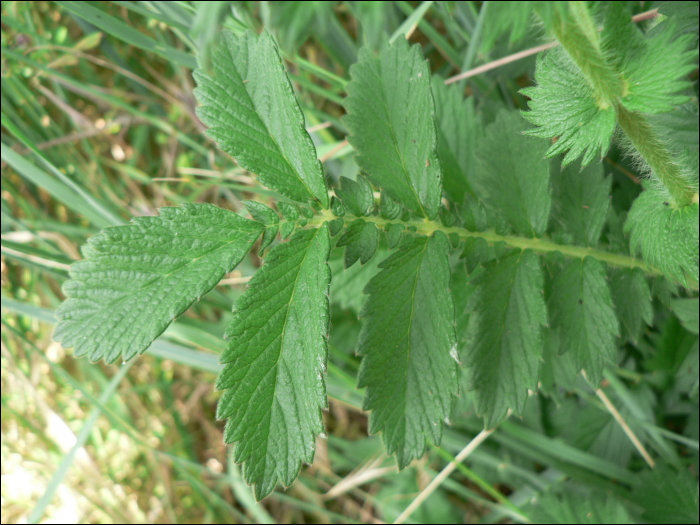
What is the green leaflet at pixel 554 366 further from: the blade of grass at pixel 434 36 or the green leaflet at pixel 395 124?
the blade of grass at pixel 434 36

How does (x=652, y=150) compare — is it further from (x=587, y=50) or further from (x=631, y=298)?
(x=631, y=298)

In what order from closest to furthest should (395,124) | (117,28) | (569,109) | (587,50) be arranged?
1. (587,50)
2. (569,109)
3. (395,124)
4. (117,28)

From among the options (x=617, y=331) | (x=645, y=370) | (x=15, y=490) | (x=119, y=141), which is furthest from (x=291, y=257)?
(x=15, y=490)

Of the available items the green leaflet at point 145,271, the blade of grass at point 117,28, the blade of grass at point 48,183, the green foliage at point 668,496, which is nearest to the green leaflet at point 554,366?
the green foliage at point 668,496

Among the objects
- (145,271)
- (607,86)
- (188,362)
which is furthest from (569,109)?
(188,362)

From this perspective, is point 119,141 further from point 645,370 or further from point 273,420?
point 645,370
